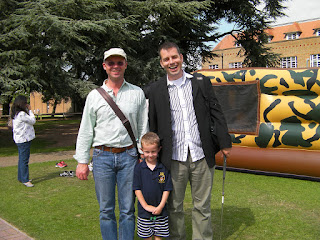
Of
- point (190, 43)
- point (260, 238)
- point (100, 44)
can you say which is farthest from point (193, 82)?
point (190, 43)

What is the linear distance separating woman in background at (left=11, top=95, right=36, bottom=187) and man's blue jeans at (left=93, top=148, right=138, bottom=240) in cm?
433

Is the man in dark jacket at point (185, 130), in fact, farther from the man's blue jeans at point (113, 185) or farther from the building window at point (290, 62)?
the building window at point (290, 62)

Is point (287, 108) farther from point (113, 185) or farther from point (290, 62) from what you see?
point (290, 62)

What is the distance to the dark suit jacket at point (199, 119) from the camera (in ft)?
10.9

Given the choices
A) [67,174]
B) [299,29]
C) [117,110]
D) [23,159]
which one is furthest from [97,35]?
[299,29]

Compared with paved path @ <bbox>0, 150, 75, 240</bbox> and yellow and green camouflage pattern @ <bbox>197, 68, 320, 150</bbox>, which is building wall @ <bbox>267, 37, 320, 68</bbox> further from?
yellow and green camouflage pattern @ <bbox>197, 68, 320, 150</bbox>

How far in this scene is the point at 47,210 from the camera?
5.44 m

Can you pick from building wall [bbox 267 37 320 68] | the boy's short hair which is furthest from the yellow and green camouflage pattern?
building wall [bbox 267 37 320 68]

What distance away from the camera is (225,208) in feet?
17.7

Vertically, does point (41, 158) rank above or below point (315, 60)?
below

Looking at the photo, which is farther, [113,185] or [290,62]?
[290,62]

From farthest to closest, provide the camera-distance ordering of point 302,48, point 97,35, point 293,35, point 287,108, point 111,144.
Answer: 1. point 293,35
2. point 302,48
3. point 97,35
4. point 287,108
5. point 111,144

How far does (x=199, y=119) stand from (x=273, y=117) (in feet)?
15.8

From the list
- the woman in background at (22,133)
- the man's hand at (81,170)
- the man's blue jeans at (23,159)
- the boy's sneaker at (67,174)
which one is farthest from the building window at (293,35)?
the man's hand at (81,170)
